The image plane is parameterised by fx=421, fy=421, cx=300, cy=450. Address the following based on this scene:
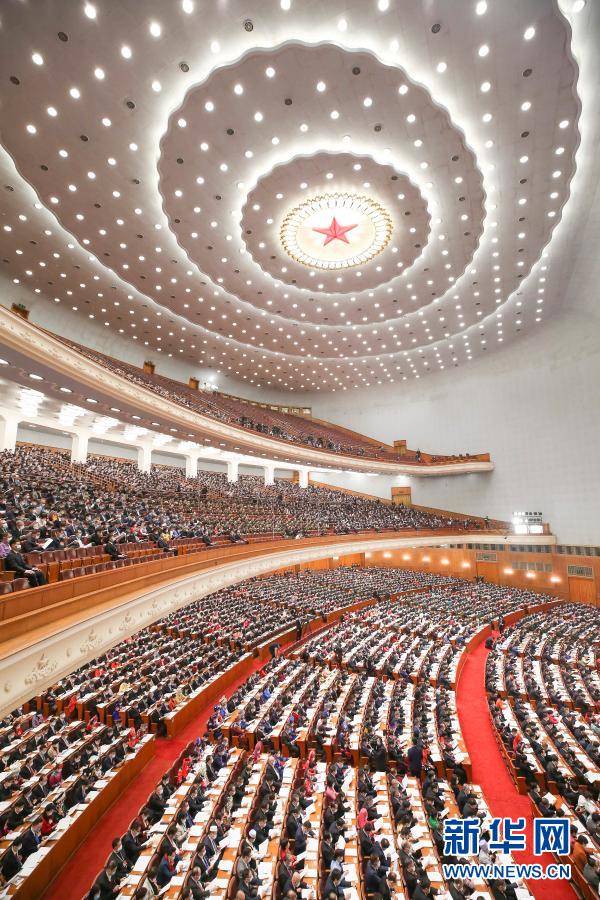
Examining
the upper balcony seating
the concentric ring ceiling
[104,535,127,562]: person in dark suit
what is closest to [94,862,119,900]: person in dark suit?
[104,535,127,562]: person in dark suit

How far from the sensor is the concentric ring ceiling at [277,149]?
824cm

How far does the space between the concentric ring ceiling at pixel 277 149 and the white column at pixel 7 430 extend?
5.76 m

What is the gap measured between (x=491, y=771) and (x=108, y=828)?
642 centimetres

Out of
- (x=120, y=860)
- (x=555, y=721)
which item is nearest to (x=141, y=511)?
(x=120, y=860)

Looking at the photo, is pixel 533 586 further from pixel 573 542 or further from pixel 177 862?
pixel 177 862

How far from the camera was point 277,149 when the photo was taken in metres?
10.8

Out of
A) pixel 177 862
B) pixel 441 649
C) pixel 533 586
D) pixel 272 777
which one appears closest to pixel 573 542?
pixel 533 586

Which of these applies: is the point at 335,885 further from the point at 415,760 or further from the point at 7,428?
the point at 7,428

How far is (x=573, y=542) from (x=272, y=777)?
20569 mm

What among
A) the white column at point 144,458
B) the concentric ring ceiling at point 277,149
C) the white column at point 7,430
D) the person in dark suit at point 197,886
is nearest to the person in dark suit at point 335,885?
the person in dark suit at point 197,886

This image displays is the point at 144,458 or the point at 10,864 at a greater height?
the point at 144,458

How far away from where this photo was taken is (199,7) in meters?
7.79

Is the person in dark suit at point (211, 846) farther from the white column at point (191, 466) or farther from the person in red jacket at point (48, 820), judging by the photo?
the white column at point (191, 466)

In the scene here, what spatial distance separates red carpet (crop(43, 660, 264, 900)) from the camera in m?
4.94
